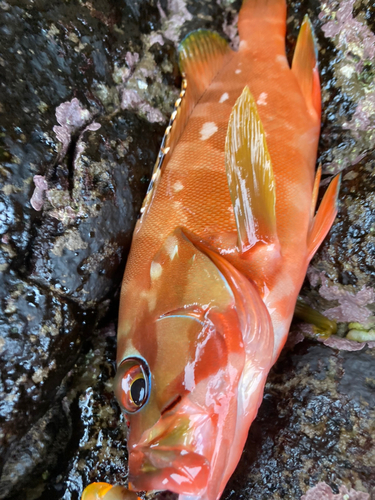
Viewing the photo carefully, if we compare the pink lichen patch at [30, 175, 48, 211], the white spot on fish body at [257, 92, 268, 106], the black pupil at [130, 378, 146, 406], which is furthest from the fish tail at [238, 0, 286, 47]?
the black pupil at [130, 378, 146, 406]

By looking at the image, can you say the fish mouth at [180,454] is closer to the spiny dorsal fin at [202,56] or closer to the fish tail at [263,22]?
the spiny dorsal fin at [202,56]

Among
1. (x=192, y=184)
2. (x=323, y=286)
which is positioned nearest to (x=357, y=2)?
(x=192, y=184)

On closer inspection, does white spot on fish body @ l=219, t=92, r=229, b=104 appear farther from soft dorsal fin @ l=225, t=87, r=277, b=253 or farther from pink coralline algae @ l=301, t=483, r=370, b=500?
pink coralline algae @ l=301, t=483, r=370, b=500

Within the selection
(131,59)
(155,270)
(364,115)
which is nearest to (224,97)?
(131,59)

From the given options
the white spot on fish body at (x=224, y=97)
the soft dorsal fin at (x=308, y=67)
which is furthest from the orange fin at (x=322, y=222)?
the white spot on fish body at (x=224, y=97)

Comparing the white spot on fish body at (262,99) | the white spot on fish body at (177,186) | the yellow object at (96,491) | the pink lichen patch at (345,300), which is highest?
the white spot on fish body at (262,99)

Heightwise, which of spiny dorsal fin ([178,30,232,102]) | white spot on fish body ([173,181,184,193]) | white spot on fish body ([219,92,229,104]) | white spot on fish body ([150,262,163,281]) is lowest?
white spot on fish body ([150,262,163,281])

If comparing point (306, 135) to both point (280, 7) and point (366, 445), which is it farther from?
point (366, 445)

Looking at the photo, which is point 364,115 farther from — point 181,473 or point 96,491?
point 96,491
